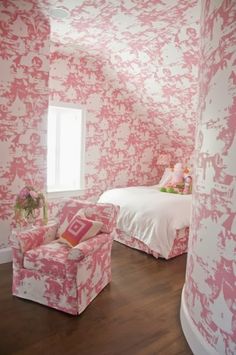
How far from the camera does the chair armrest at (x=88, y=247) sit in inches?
85.0

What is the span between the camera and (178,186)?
4.55m

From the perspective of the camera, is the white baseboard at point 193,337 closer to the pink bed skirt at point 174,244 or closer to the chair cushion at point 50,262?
the chair cushion at point 50,262

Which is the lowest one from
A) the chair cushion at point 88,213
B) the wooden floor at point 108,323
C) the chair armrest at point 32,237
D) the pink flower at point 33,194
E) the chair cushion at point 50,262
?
the wooden floor at point 108,323

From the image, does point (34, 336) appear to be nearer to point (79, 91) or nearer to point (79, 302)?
point (79, 302)

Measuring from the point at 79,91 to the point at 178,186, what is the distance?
7.27 feet

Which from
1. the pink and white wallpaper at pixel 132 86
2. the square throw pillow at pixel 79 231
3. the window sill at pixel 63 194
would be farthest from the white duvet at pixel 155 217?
the pink and white wallpaper at pixel 132 86

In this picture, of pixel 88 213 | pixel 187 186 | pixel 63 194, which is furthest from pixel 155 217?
pixel 63 194

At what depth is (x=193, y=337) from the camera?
Answer: 1.90m

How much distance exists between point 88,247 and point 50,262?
0.33m

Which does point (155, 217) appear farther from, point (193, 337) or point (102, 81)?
point (102, 81)

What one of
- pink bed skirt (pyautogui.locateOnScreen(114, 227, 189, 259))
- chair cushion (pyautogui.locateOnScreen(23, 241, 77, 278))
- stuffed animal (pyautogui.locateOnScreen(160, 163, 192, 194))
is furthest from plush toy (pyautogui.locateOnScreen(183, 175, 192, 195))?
chair cushion (pyautogui.locateOnScreen(23, 241, 77, 278))

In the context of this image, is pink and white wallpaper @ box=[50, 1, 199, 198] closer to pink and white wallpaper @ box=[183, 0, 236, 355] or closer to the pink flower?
pink and white wallpaper @ box=[183, 0, 236, 355]

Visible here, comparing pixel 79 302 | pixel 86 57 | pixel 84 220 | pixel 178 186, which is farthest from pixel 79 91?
pixel 79 302

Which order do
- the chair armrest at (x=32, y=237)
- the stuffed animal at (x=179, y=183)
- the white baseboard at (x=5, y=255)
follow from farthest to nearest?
the stuffed animal at (x=179, y=183), the white baseboard at (x=5, y=255), the chair armrest at (x=32, y=237)
